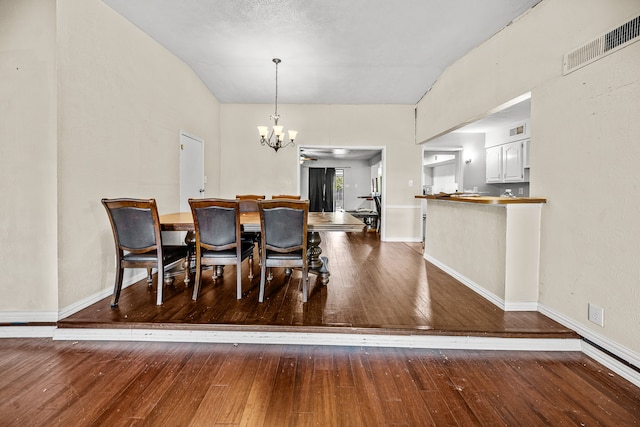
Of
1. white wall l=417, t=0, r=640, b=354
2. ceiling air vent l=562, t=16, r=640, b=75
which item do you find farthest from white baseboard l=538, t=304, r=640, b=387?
ceiling air vent l=562, t=16, r=640, b=75

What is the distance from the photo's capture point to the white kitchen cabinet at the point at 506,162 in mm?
5344

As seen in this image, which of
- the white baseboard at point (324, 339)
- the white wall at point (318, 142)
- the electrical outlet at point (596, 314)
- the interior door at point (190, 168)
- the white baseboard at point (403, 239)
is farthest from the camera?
the white baseboard at point (403, 239)

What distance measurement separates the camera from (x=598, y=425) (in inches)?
52.6

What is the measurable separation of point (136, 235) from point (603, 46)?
3657 millimetres

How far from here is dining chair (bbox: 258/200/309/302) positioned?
7.79ft

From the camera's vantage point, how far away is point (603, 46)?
6.04ft

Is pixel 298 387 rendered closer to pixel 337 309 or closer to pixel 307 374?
pixel 307 374

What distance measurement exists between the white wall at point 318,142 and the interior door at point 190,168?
1.01m

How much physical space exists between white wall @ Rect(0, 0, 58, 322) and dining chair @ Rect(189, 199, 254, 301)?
1.05 m

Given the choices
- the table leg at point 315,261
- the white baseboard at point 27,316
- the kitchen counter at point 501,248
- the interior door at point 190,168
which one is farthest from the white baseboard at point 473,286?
the white baseboard at point 27,316

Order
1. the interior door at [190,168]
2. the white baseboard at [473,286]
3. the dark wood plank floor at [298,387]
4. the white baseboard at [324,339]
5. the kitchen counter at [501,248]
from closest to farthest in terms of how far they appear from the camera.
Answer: the dark wood plank floor at [298,387], the white baseboard at [324,339], the kitchen counter at [501,248], the white baseboard at [473,286], the interior door at [190,168]

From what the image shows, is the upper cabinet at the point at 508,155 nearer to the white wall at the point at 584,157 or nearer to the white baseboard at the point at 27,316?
the white wall at the point at 584,157

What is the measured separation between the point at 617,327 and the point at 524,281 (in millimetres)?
661

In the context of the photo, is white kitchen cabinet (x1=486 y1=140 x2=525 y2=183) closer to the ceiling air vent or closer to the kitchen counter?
the kitchen counter
